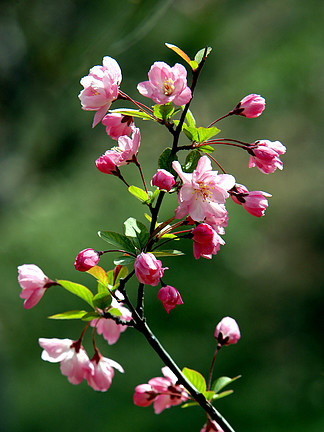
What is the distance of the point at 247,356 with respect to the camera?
3.21m

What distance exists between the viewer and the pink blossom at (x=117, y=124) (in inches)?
25.0

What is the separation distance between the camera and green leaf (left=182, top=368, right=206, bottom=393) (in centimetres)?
66

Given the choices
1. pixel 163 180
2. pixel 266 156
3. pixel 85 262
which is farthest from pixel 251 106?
pixel 85 262

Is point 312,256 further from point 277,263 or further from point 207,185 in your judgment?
point 207,185

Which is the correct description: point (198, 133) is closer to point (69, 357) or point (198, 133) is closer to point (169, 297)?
point (169, 297)

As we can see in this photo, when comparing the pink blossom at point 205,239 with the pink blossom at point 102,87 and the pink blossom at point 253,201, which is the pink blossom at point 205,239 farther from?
the pink blossom at point 102,87

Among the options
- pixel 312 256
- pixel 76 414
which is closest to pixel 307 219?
pixel 312 256

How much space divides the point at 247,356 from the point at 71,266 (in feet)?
→ 4.81

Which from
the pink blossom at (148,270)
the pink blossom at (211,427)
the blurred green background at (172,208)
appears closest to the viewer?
the pink blossom at (148,270)

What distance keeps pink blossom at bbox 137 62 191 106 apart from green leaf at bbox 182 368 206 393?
334 mm

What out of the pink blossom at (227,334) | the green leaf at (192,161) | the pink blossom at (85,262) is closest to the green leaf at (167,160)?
the green leaf at (192,161)

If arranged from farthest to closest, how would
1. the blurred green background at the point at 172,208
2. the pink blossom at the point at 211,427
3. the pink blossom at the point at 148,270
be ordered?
the blurred green background at the point at 172,208 → the pink blossom at the point at 211,427 → the pink blossom at the point at 148,270

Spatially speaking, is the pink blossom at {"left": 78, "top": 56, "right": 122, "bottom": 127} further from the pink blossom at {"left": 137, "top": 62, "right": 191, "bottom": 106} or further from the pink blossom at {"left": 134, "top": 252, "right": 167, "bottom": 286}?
the pink blossom at {"left": 134, "top": 252, "right": 167, "bottom": 286}

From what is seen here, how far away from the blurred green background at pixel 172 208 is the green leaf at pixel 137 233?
138 cm
